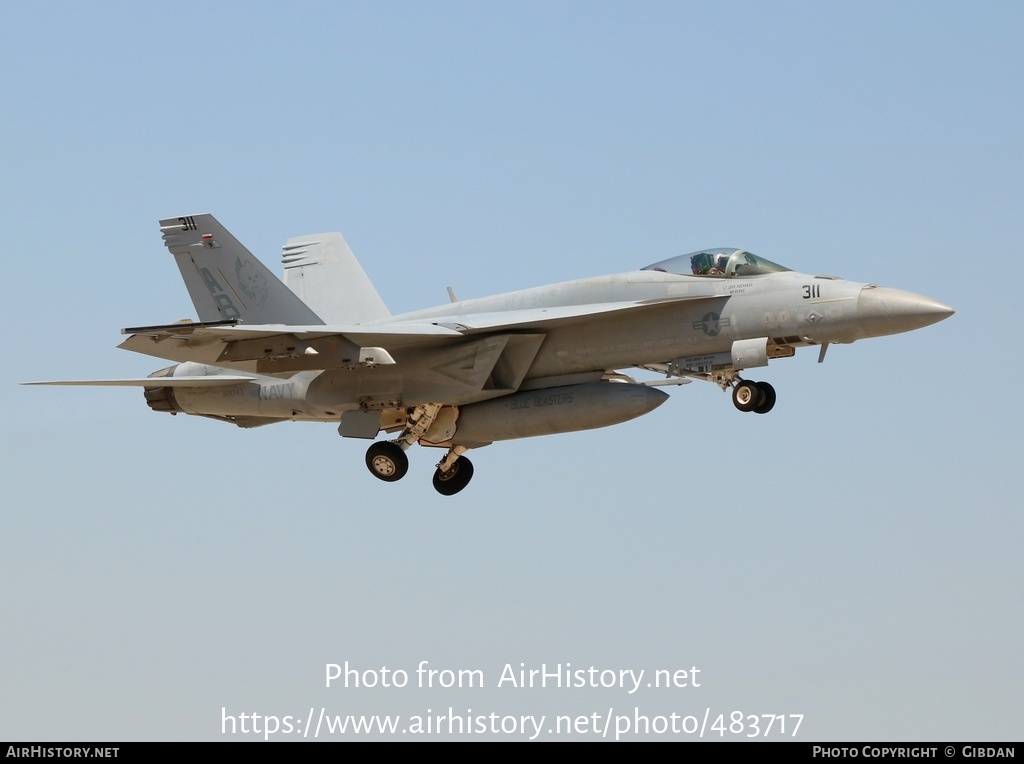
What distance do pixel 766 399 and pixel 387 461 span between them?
210 inches

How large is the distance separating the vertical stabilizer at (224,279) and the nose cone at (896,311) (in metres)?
7.71

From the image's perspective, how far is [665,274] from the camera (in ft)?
66.3

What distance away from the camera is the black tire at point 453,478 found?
2275 centimetres

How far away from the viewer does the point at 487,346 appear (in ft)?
68.0

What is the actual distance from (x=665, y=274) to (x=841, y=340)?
2428 millimetres

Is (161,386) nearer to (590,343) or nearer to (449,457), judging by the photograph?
(449,457)

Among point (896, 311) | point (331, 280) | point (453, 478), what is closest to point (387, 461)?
point (453, 478)

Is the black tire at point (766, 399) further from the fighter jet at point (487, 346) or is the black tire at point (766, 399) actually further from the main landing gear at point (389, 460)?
the main landing gear at point (389, 460)

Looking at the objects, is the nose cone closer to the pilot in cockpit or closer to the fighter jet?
the fighter jet

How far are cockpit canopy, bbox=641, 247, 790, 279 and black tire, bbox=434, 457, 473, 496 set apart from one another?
14.2 feet

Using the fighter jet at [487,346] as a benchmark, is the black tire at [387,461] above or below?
below

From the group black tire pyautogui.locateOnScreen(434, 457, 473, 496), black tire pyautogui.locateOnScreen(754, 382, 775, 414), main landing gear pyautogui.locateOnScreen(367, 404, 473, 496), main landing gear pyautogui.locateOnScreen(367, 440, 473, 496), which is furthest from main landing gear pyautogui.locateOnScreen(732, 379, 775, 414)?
black tire pyautogui.locateOnScreen(434, 457, 473, 496)

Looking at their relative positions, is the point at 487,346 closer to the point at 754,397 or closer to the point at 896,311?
the point at 754,397

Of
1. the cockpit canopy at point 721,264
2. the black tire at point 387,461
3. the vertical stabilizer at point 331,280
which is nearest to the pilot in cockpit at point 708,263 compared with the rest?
the cockpit canopy at point 721,264
